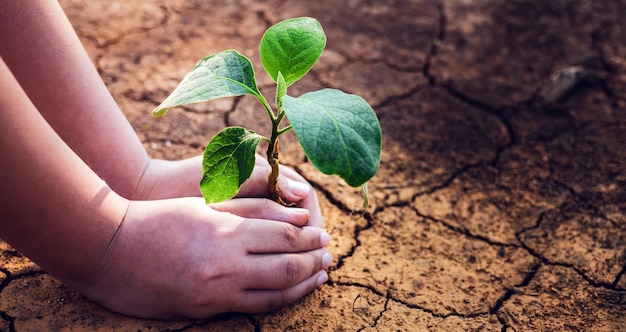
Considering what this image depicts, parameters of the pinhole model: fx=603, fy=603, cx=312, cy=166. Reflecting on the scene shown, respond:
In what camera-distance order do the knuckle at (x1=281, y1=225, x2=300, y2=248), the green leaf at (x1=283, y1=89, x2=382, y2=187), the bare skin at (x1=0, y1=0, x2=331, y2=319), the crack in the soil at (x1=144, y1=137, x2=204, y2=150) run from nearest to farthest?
the green leaf at (x1=283, y1=89, x2=382, y2=187) → the bare skin at (x1=0, y1=0, x2=331, y2=319) → the knuckle at (x1=281, y1=225, x2=300, y2=248) → the crack in the soil at (x1=144, y1=137, x2=204, y2=150)

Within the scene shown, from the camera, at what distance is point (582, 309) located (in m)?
1.43

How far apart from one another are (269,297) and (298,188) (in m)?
0.27

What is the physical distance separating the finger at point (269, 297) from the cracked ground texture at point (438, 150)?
4 cm

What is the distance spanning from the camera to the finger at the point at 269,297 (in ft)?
4.26

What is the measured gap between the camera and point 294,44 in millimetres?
1192

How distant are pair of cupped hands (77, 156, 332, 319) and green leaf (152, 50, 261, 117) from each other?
26 cm

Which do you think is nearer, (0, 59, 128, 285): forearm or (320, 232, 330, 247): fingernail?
(0, 59, 128, 285): forearm

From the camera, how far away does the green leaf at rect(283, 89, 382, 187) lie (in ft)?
3.36

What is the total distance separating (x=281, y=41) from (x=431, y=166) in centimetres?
86

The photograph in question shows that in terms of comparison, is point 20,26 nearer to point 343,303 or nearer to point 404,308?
point 343,303

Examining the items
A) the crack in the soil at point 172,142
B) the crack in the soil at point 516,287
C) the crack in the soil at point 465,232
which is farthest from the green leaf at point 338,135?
the crack in the soil at point 172,142

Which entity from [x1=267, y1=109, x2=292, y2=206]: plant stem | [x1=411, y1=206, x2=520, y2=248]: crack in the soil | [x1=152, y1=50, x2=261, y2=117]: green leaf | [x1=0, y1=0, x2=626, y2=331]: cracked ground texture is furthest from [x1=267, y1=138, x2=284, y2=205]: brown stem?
[x1=411, y1=206, x2=520, y2=248]: crack in the soil

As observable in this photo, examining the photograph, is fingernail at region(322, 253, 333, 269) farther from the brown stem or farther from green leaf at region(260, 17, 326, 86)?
green leaf at region(260, 17, 326, 86)

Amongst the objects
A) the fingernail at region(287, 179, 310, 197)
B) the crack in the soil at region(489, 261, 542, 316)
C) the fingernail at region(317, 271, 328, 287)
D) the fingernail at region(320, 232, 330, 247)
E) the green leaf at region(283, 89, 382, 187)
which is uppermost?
the green leaf at region(283, 89, 382, 187)
